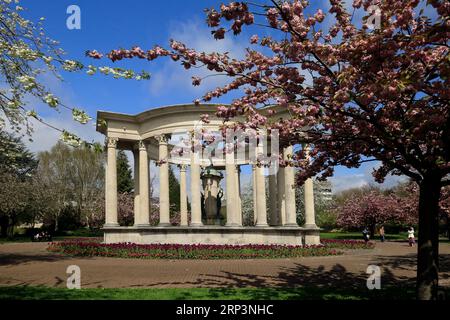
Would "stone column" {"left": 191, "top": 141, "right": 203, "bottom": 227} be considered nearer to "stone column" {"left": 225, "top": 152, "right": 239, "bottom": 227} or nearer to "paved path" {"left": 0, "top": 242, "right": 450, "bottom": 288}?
"stone column" {"left": 225, "top": 152, "right": 239, "bottom": 227}

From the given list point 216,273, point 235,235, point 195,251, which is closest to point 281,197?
point 235,235

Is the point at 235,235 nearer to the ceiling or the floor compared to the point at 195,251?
nearer to the ceiling

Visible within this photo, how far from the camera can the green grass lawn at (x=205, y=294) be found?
9906 mm

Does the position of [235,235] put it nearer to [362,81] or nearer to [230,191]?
[230,191]

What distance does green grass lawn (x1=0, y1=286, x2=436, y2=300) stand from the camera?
9906 mm

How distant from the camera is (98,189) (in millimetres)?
61219

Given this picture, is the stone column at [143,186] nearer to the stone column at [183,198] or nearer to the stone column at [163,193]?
the stone column at [163,193]

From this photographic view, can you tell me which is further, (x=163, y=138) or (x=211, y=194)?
(x=211, y=194)

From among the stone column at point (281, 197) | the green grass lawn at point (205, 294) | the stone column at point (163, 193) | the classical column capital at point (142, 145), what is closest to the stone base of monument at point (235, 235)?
the stone column at point (163, 193)

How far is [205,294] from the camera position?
34.3 ft

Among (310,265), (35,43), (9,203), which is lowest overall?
(310,265)

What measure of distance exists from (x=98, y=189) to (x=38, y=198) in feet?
49.1
